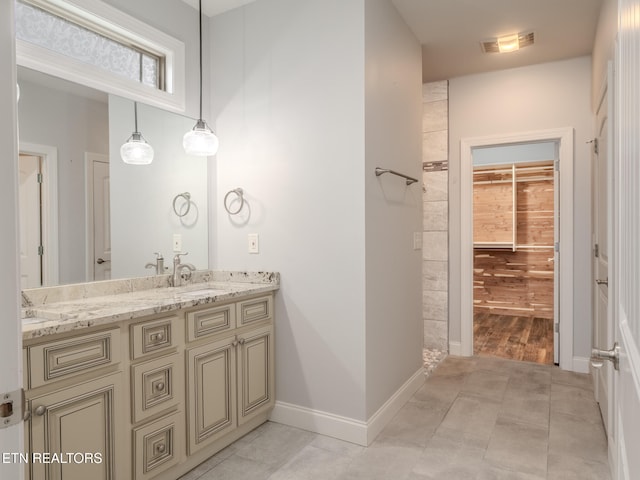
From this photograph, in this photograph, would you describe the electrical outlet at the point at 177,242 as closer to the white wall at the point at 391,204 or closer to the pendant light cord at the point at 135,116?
the pendant light cord at the point at 135,116

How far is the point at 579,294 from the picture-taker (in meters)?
3.73

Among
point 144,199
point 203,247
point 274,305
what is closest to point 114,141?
point 144,199

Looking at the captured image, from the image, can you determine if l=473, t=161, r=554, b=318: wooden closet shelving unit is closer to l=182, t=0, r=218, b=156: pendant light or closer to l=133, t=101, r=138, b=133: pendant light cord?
l=182, t=0, r=218, b=156: pendant light

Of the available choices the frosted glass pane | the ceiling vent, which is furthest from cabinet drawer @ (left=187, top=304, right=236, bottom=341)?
the ceiling vent

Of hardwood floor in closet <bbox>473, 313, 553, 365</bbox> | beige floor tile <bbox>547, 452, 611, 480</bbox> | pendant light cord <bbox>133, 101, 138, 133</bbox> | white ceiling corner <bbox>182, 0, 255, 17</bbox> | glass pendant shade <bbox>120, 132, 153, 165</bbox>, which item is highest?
white ceiling corner <bbox>182, 0, 255, 17</bbox>

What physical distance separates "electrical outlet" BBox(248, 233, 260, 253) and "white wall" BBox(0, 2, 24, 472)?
216cm

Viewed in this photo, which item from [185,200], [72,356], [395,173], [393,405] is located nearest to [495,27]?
[395,173]

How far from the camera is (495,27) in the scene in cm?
317

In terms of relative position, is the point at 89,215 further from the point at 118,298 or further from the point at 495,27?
the point at 495,27

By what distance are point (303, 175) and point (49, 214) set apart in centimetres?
138

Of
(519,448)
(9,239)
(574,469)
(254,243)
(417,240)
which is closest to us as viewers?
(9,239)

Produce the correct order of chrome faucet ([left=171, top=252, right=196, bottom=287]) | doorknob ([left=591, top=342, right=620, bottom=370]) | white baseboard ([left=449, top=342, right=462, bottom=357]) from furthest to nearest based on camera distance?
1. white baseboard ([left=449, top=342, right=462, bottom=357])
2. chrome faucet ([left=171, top=252, right=196, bottom=287])
3. doorknob ([left=591, top=342, right=620, bottom=370])

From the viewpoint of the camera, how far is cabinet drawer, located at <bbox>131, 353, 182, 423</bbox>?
1857 millimetres

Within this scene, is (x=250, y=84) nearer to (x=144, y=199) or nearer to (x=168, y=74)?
(x=168, y=74)
